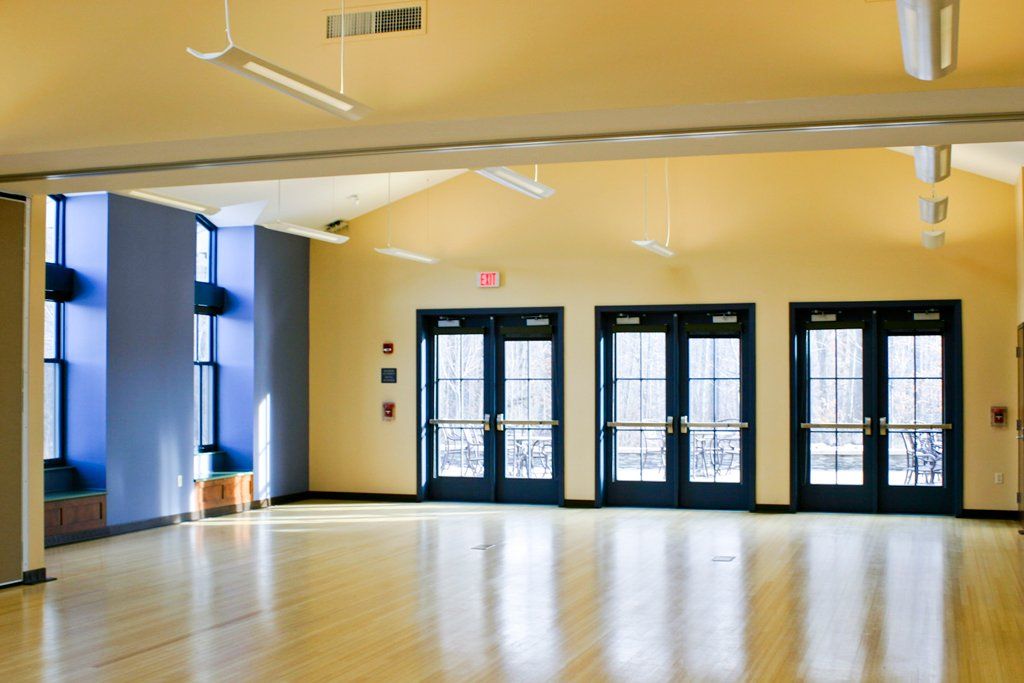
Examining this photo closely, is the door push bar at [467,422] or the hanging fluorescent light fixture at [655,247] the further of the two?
the door push bar at [467,422]

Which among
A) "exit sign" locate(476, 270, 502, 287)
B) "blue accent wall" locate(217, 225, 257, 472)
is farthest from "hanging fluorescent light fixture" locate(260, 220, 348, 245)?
"exit sign" locate(476, 270, 502, 287)

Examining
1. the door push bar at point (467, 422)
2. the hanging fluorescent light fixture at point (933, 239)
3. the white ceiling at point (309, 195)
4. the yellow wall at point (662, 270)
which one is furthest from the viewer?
the door push bar at point (467, 422)

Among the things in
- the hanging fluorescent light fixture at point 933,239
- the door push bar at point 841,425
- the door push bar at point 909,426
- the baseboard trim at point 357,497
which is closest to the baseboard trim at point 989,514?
the door push bar at point 909,426

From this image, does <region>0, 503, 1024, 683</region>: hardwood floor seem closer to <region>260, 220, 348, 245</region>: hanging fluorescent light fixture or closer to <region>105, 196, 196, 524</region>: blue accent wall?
<region>105, 196, 196, 524</region>: blue accent wall

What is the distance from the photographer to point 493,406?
479 inches

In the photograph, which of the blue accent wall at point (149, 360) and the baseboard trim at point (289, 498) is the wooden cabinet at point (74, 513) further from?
the baseboard trim at point (289, 498)

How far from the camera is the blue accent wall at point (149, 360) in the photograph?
31.6ft

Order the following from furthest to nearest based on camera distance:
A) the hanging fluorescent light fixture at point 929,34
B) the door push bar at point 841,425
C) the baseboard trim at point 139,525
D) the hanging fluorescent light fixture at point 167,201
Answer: the door push bar at point 841,425
the baseboard trim at point 139,525
the hanging fluorescent light fixture at point 167,201
the hanging fluorescent light fixture at point 929,34

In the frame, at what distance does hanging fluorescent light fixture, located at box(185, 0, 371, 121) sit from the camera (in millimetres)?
3984

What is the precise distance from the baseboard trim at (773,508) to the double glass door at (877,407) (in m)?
0.21

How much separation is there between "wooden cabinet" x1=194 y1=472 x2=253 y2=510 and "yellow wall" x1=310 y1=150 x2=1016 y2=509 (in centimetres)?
137

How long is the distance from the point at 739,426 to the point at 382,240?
463cm

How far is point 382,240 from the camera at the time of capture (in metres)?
12.5

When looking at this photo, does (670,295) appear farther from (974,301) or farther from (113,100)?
(113,100)
